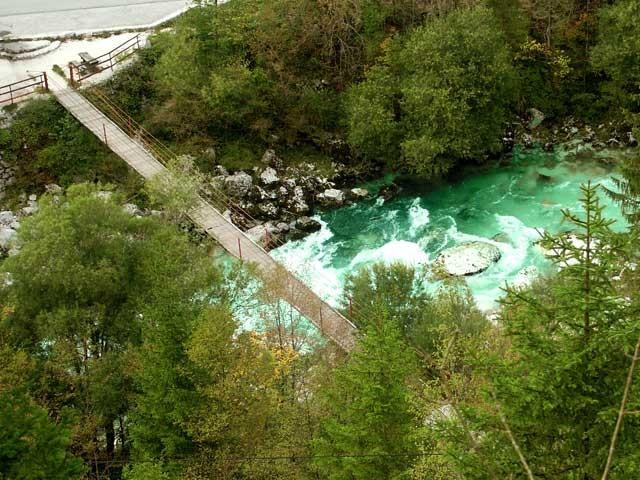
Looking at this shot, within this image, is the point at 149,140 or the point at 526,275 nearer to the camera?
the point at 526,275

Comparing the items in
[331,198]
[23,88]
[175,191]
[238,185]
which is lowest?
[331,198]

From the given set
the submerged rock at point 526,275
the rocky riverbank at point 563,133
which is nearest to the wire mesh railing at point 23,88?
the rocky riverbank at point 563,133

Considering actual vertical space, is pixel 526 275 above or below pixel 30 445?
below

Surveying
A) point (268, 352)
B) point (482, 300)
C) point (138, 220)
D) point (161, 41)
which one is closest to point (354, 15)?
point (161, 41)

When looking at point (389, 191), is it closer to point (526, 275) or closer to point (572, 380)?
point (526, 275)

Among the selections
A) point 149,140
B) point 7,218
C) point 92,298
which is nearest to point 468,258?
point 149,140

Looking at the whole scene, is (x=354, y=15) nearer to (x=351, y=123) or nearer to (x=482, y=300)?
(x=351, y=123)

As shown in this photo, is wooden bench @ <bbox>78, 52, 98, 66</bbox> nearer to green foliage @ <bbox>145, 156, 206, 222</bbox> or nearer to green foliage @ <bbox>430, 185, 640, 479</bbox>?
green foliage @ <bbox>145, 156, 206, 222</bbox>
